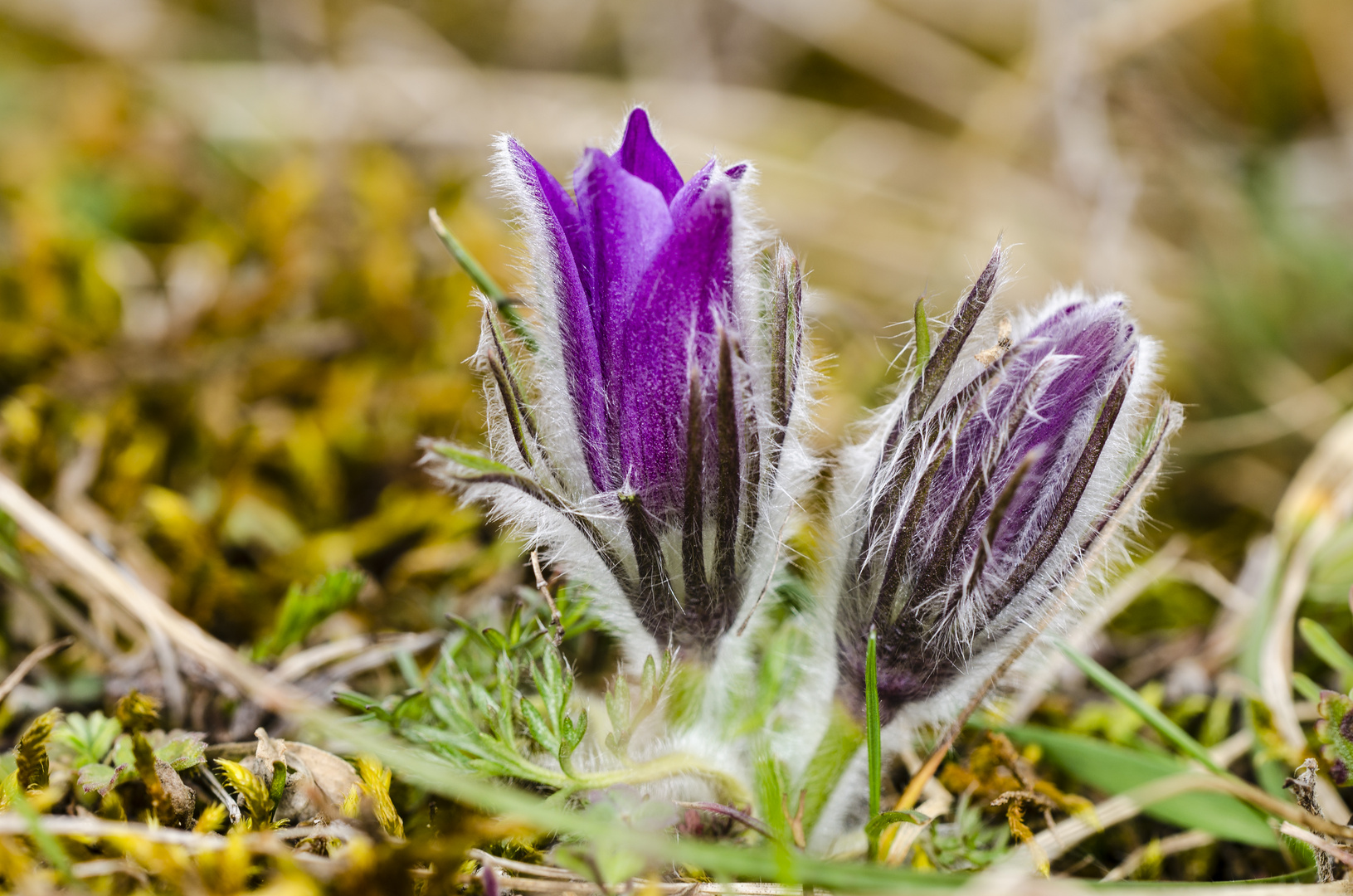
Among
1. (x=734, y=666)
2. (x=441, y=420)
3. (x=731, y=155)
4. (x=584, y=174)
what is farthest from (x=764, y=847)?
(x=731, y=155)

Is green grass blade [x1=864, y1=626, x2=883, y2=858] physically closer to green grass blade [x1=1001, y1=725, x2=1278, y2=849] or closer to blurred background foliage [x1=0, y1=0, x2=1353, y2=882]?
green grass blade [x1=1001, y1=725, x2=1278, y2=849]

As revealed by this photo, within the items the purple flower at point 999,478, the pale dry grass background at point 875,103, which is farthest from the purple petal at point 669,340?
the pale dry grass background at point 875,103

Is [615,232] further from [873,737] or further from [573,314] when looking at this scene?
[873,737]

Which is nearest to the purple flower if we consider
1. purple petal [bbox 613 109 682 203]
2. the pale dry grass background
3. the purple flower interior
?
the purple flower interior

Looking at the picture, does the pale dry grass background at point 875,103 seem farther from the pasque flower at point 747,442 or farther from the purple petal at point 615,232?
the purple petal at point 615,232

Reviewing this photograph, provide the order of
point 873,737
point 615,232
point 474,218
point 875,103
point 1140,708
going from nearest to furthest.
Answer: point 615,232
point 873,737
point 1140,708
point 474,218
point 875,103

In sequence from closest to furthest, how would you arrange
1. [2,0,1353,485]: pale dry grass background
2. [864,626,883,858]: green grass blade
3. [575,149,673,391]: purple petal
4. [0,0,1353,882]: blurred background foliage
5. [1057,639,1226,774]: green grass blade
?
[575,149,673,391]: purple petal, [864,626,883,858]: green grass blade, [1057,639,1226,774]: green grass blade, [0,0,1353,882]: blurred background foliage, [2,0,1353,485]: pale dry grass background

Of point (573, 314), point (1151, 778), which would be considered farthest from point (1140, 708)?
point (573, 314)
